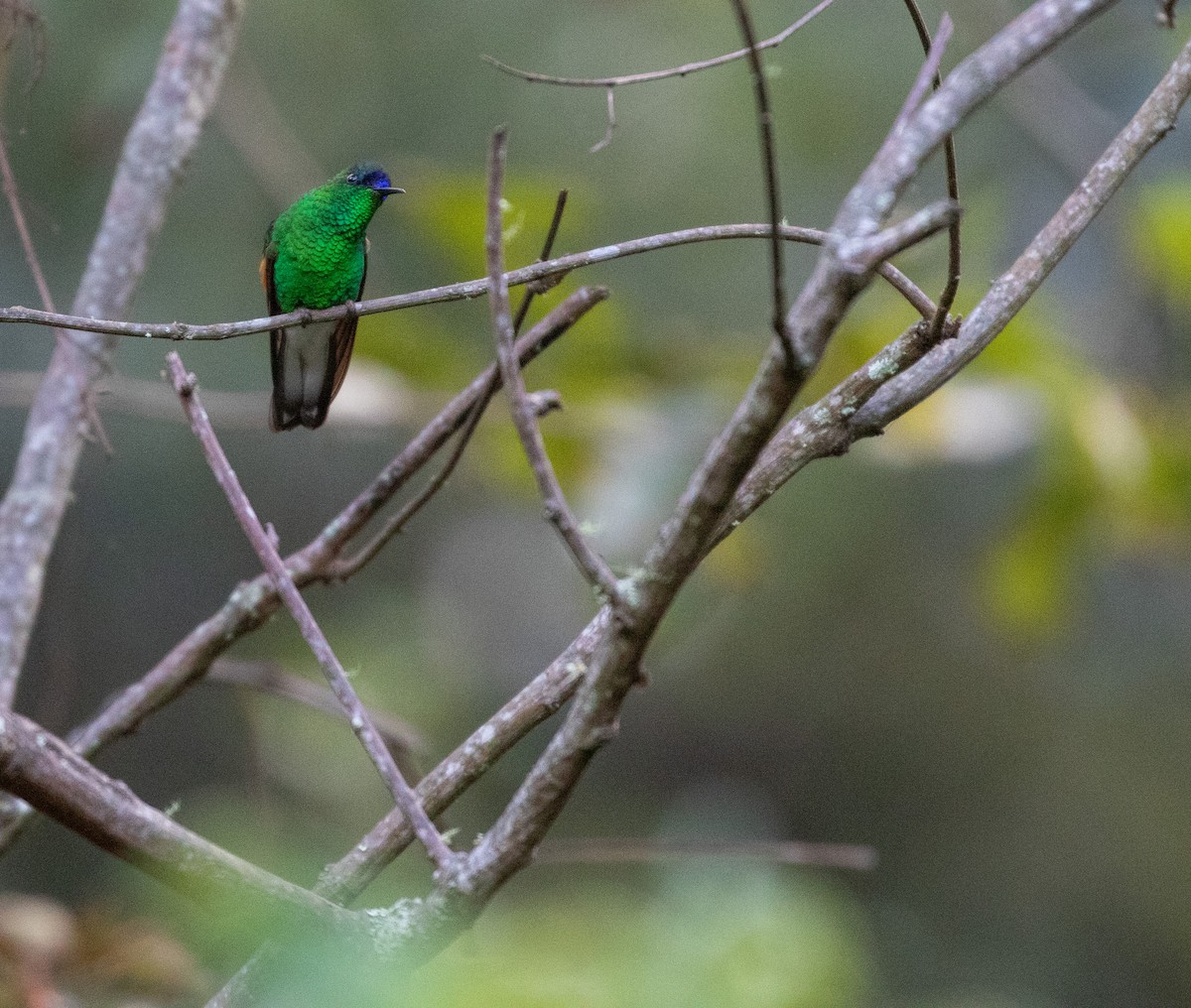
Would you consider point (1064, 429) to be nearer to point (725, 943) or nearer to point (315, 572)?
point (315, 572)

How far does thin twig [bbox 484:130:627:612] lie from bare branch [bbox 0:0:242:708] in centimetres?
153

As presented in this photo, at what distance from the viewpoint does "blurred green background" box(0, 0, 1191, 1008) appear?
490 centimetres

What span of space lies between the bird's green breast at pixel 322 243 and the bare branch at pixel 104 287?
0.30 meters

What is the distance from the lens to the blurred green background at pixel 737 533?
16.1 ft

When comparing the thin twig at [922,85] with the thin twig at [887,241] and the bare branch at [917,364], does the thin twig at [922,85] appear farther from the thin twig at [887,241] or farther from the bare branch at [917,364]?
the bare branch at [917,364]

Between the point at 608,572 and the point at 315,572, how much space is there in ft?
4.91

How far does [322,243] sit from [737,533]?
5.86ft

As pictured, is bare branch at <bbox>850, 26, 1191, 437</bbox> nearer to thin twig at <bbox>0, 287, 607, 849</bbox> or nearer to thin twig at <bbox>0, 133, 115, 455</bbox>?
thin twig at <bbox>0, 287, 607, 849</bbox>

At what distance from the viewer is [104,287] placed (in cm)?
270

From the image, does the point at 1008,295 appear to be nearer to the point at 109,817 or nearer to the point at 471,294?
the point at 471,294

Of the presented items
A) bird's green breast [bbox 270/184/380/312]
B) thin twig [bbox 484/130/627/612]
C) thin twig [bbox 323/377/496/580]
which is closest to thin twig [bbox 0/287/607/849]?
thin twig [bbox 323/377/496/580]

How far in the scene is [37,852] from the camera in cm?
716

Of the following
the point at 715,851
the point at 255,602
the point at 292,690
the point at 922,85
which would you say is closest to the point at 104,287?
the point at 255,602

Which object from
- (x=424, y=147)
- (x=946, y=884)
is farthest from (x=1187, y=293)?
(x=946, y=884)
